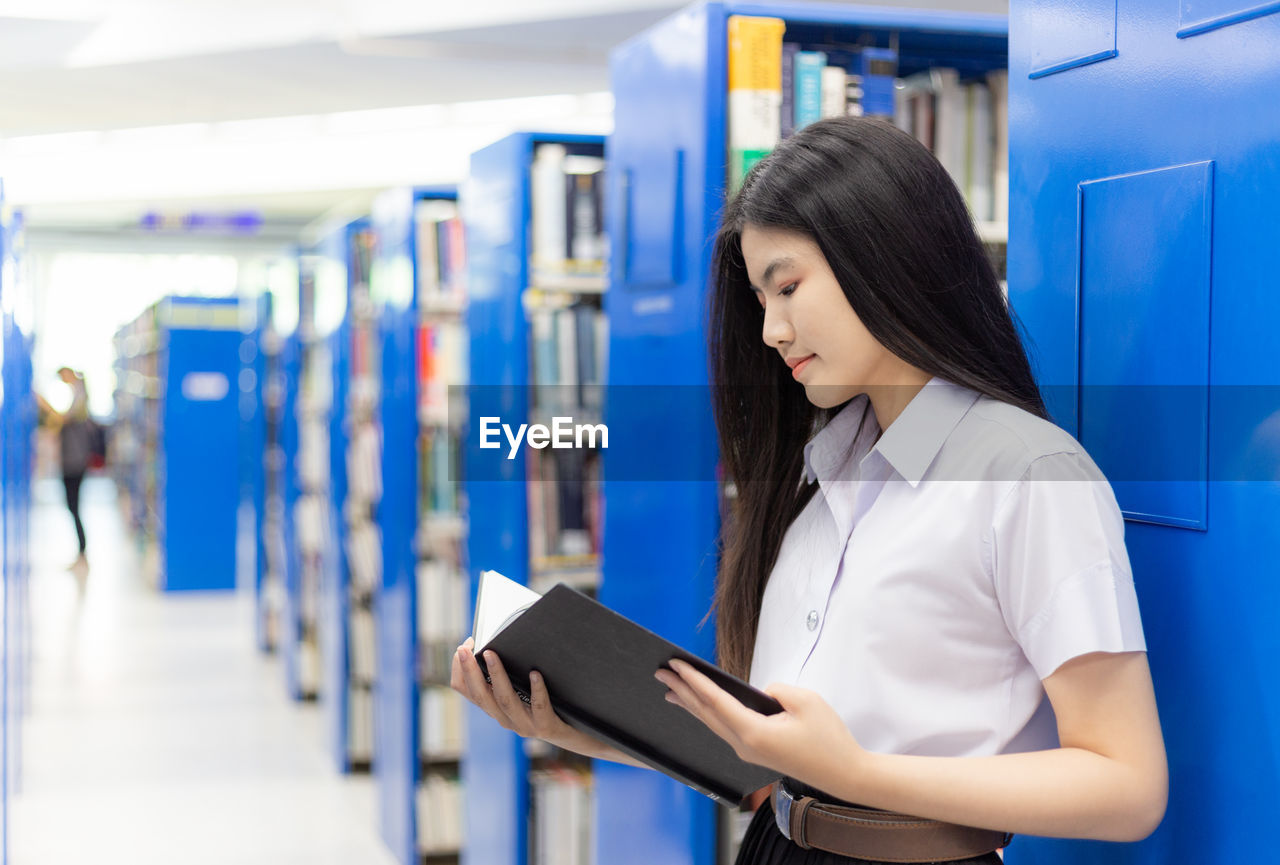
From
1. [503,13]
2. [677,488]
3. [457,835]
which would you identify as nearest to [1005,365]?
[677,488]

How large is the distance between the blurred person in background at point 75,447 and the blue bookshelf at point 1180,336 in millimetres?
10680

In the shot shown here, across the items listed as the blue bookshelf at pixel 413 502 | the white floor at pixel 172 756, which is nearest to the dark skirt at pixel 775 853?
the blue bookshelf at pixel 413 502

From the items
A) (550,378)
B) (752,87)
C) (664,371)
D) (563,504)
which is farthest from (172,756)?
(752,87)

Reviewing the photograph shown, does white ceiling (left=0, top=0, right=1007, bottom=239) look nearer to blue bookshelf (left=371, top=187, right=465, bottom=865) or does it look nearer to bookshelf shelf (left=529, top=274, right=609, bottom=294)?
blue bookshelf (left=371, top=187, right=465, bottom=865)

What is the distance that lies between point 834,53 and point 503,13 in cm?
533

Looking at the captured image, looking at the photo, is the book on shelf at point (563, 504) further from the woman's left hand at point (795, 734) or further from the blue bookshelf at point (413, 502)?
the woman's left hand at point (795, 734)

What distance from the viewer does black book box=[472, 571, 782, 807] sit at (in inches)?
46.1

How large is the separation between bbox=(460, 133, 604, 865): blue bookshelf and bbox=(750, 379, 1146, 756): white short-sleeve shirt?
86.3 inches

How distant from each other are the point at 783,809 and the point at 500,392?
89.8 inches

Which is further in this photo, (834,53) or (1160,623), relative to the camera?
(834,53)

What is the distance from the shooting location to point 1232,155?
3.98 ft

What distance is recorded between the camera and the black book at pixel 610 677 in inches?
46.1

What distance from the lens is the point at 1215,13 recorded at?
1.23m

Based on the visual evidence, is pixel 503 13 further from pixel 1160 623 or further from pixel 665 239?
pixel 1160 623
